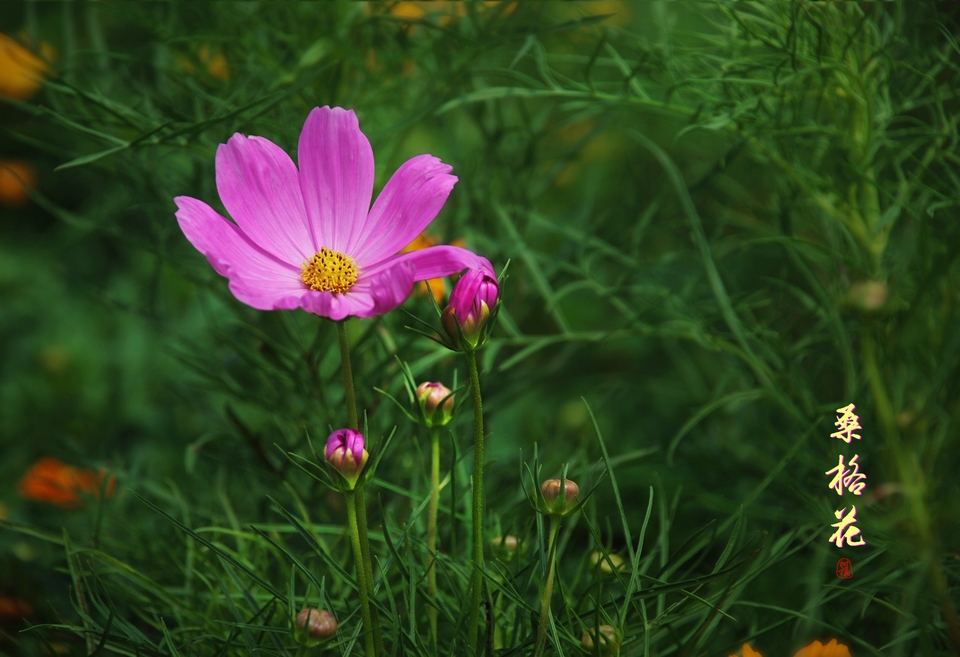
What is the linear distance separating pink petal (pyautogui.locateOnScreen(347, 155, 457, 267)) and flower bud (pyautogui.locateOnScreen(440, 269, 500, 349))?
0.04 metres

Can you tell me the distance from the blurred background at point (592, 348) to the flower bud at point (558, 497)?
1.8 inches

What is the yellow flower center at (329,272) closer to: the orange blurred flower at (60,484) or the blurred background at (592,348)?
the blurred background at (592,348)

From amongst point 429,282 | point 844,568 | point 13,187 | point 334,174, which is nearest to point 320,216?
point 334,174

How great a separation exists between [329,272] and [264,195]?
5 centimetres

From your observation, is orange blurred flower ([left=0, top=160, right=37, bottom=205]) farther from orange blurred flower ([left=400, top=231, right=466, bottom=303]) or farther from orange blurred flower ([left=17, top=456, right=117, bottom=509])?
orange blurred flower ([left=400, top=231, right=466, bottom=303])

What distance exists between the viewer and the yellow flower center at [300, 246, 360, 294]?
396 mm

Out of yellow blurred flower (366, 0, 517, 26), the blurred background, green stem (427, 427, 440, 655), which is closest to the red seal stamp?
the blurred background

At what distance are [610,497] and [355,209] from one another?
466 millimetres

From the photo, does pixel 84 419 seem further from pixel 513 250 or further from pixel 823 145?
pixel 823 145

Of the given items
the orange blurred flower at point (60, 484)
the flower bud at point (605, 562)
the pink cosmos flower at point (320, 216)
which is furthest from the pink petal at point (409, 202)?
the orange blurred flower at point (60, 484)

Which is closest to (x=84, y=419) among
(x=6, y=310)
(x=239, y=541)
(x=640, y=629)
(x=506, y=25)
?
(x=6, y=310)

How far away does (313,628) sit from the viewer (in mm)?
366

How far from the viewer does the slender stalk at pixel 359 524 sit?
338 millimetres

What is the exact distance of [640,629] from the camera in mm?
426
